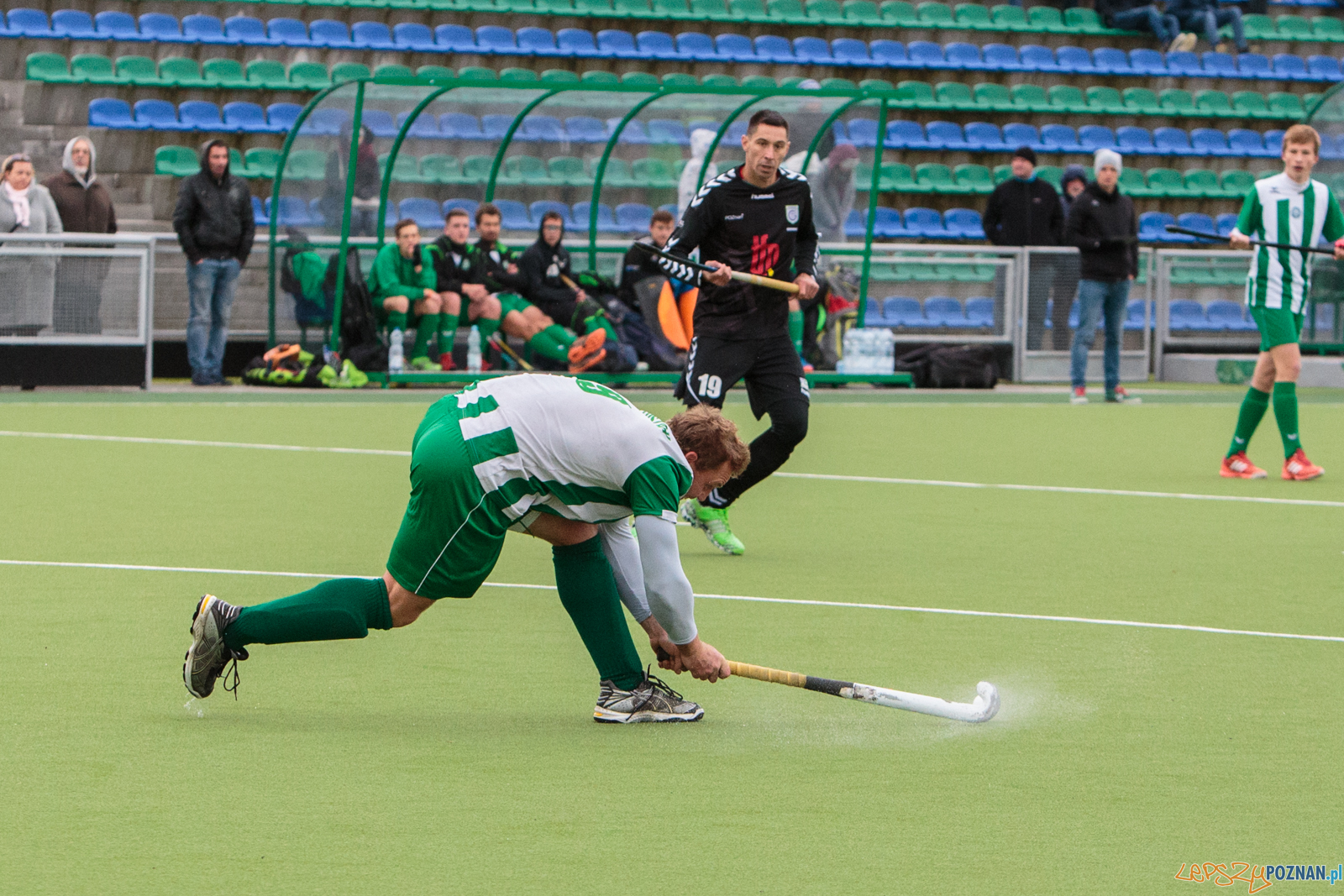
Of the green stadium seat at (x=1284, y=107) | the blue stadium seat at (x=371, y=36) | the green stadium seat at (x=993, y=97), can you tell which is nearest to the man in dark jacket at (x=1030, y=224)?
the green stadium seat at (x=993, y=97)

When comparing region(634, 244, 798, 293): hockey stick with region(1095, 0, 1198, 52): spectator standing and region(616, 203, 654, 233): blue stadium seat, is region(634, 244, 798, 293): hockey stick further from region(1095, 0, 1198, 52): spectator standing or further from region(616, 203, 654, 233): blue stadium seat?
region(1095, 0, 1198, 52): spectator standing

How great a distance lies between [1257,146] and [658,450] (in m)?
23.2

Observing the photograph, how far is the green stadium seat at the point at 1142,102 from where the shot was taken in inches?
1012

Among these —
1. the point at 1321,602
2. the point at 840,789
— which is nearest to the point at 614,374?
the point at 1321,602

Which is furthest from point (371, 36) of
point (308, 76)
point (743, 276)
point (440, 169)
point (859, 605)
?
point (859, 605)

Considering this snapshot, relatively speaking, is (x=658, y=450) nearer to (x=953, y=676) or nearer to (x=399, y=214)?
(x=953, y=676)

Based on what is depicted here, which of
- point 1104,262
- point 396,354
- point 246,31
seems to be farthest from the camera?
point 246,31

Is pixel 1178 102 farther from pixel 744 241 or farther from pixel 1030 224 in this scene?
pixel 744 241

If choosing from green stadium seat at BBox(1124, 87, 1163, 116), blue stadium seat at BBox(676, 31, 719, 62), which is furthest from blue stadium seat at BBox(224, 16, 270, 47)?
green stadium seat at BBox(1124, 87, 1163, 116)

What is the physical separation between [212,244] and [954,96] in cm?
1158

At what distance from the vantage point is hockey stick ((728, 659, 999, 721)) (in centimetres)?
501

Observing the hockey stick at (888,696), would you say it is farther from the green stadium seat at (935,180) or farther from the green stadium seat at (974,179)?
the green stadium seat at (974,179)

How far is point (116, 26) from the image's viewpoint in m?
21.7

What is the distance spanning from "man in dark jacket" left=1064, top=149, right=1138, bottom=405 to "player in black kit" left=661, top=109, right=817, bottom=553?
9726mm
